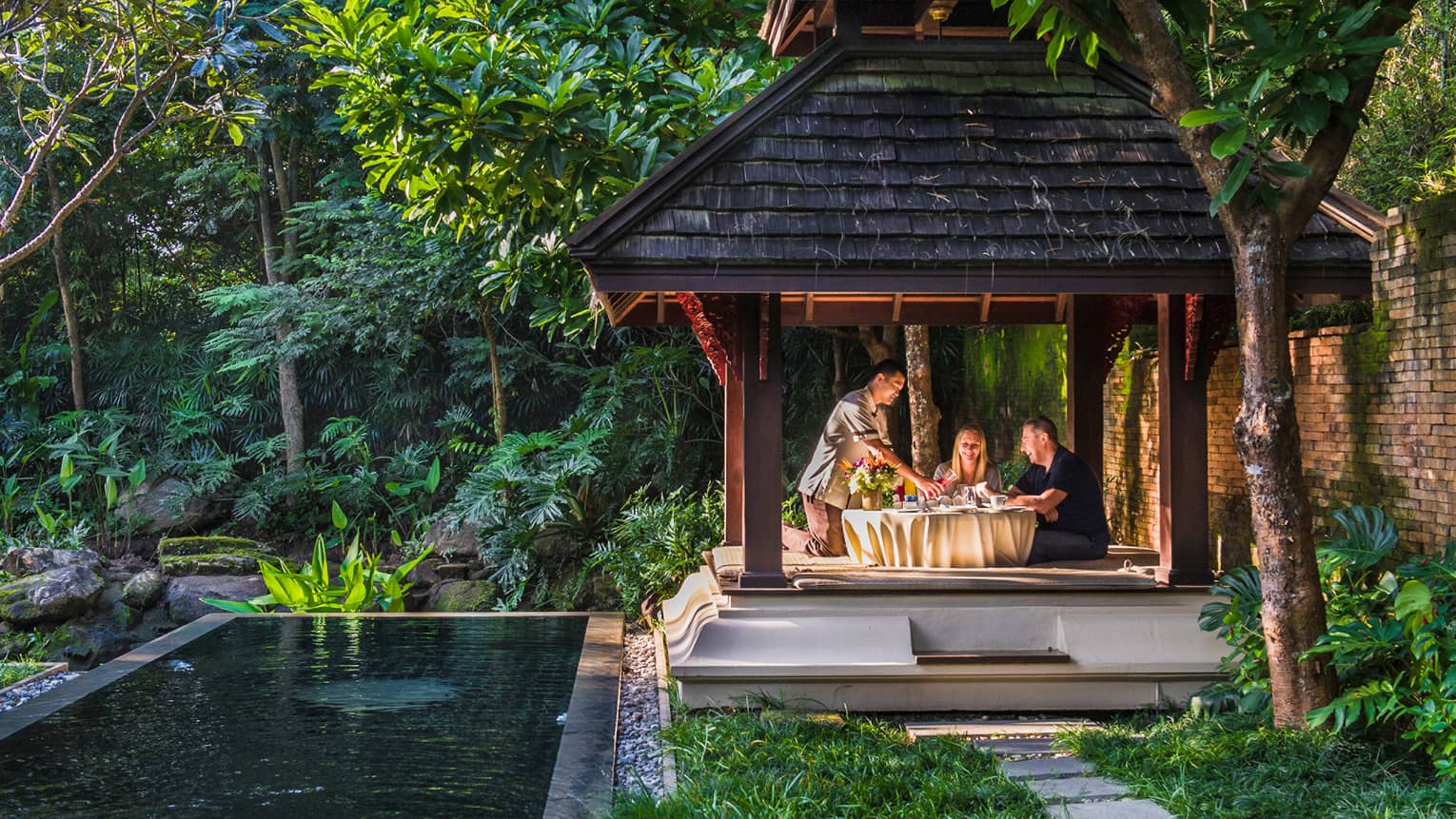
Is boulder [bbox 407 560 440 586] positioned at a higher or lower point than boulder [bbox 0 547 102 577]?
lower

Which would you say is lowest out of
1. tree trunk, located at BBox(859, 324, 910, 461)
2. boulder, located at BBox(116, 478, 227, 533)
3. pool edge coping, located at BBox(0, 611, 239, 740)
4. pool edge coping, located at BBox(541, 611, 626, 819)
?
pool edge coping, located at BBox(541, 611, 626, 819)

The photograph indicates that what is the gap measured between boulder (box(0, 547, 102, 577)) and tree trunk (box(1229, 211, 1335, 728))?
1101 centimetres

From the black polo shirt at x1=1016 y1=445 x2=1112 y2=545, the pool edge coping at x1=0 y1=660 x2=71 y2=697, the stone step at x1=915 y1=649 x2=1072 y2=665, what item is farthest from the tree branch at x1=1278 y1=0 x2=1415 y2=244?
the pool edge coping at x1=0 y1=660 x2=71 y2=697

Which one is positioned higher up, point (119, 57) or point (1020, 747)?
point (119, 57)

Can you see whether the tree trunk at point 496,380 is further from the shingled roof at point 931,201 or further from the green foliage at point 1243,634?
the green foliage at point 1243,634

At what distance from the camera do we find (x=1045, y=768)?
559 cm

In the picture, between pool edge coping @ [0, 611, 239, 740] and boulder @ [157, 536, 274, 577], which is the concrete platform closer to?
pool edge coping @ [0, 611, 239, 740]

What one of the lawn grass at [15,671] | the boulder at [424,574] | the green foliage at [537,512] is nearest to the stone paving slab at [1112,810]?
the lawn grass at [15,671]

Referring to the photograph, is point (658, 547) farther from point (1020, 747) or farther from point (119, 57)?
point (119, 57)

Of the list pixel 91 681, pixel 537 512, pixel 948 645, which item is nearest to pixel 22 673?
pixel 91 681

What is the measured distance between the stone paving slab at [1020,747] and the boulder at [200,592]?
8959 mm

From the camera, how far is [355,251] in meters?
15.0

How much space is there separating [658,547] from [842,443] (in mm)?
3053

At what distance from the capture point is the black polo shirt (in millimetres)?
7836
